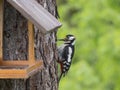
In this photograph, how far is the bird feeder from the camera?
14.1 feet

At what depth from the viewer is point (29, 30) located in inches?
181

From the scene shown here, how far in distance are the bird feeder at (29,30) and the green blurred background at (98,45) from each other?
14.1ft

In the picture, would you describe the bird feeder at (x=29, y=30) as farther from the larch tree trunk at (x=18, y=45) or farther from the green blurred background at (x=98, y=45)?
the green blurred background at (x=98, y=45)

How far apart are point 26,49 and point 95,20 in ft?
18.4

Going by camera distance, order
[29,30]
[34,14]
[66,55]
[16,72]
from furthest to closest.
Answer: [66,55], [29,30], [34,14], [16,72]

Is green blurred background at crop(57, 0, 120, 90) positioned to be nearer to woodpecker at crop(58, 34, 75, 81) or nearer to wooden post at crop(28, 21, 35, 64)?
woodpecker at crop(58, 34, 75, 81)

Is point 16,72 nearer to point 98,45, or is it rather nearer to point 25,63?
point 25,63

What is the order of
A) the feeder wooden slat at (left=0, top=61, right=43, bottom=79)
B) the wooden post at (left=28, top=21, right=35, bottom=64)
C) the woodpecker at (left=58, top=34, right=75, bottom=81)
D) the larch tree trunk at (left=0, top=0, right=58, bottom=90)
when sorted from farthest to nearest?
the woodpecker at (left=58, top=34, right=75, bottom=81)
the larch tree trunk at (left=0, top=0, right=58, bottom=90)
the wooden post at (left=28, top=21, right=35, bottom=64)
the feeder wooden slat at (left=0, top=61, right=43, bottom=79)

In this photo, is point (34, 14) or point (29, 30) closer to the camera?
point (34, 14)

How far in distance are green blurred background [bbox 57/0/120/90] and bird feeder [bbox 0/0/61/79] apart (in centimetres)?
431

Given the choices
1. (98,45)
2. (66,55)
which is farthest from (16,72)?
(98,45)

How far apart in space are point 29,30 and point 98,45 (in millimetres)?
5681

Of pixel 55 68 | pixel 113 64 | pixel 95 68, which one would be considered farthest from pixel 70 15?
pixel 55 68

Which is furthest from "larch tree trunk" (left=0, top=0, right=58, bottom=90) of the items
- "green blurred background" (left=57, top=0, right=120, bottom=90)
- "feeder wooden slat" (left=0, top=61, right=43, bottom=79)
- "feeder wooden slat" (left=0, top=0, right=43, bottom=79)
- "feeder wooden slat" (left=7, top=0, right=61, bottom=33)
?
"green blurred background" (left=57, top=0, right=120, bottom=90)
